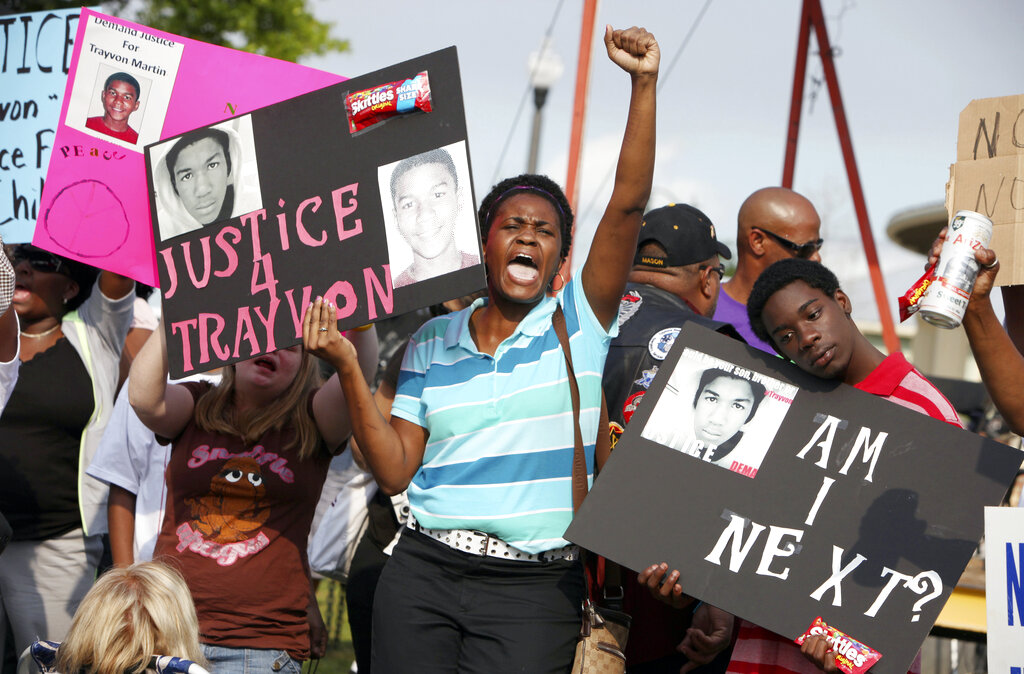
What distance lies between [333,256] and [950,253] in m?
1.58

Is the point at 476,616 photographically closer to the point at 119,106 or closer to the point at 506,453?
the point at 506,453

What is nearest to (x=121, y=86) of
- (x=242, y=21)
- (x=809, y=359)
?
(x=809, y=359)

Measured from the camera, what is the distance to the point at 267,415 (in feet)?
A: 11.6

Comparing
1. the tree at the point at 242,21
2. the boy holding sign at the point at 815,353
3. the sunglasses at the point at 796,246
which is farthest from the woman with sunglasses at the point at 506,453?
the tree at the point at 242,21

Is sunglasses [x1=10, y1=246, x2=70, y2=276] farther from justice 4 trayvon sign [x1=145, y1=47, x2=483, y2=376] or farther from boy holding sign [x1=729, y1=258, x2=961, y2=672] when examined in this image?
boy holding sign [x1=729, y1=258, x2=961, y2=672]

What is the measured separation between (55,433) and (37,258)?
27.0 inches

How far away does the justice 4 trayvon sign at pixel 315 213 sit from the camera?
2.76 metres

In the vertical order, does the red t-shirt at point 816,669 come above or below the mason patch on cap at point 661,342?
below

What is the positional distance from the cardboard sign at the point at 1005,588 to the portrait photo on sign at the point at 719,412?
0.58 m

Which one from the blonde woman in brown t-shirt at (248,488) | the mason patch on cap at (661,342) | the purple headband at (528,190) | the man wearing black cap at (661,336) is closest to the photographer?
the purple headband at (528,190)

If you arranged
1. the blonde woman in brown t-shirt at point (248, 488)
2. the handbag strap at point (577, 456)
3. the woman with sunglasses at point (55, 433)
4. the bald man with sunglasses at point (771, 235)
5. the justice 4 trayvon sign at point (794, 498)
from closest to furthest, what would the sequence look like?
the justice 4 trayvon sign at point (794, 498) < the handbag strap at point (577, 456) < the blonde woman in brown t-shirt at point (248, 488) < the woman with sunglasses at point (55, 433) < the bald man with sunglasses at point (771, 235)

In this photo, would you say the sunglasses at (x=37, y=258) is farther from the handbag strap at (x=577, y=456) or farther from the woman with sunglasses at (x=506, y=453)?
the handbag strap at (x=577, y=456)

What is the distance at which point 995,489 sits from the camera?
2.66 m

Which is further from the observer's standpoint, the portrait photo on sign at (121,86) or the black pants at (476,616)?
the portrait photo on sign at (121,86)
